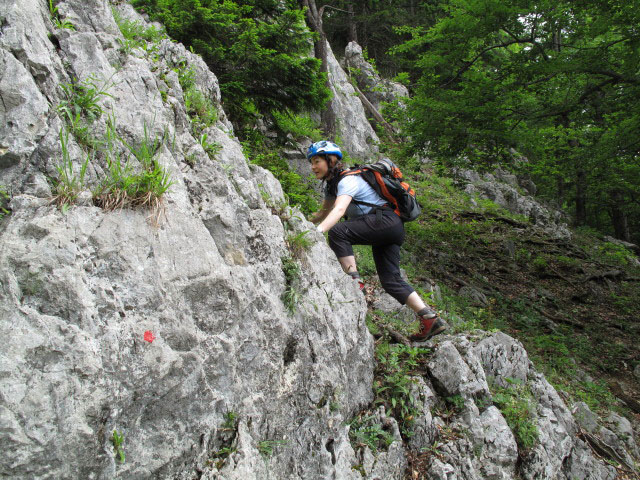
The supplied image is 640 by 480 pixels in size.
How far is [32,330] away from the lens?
6.96 ft

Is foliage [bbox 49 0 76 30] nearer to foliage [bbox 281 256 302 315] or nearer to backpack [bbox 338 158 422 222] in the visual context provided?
foliage [bbox 281 256 302 315]

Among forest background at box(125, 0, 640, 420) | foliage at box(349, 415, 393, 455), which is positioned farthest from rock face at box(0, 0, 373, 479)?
forest background at box(125, 0, 640, 420)

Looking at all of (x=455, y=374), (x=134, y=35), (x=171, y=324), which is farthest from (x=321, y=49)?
(x=171, y=324)

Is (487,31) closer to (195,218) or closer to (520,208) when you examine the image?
→ (195,218)

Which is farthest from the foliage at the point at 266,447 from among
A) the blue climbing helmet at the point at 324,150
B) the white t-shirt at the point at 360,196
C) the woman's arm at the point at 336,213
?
the blue climbing helmet at the point at 324,150

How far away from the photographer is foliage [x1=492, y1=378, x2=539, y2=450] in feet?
14.3

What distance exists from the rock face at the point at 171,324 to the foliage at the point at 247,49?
2883 mm

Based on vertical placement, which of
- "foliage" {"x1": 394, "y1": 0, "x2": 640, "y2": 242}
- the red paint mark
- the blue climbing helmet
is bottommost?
the red paint mark

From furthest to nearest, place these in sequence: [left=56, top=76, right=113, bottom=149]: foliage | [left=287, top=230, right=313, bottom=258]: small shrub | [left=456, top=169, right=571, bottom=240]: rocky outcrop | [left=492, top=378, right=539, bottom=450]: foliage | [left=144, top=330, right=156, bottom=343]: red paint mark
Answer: [left=456, top=169, right=571, bottom=240]: rocky outcrop, [left=492, top=378, right=539, bottom=450]: foliage, [left=287, top=230, right=313, bottom=258]: small shrub, [left=56, top=76, right=113, bottom=149]: foliage, [left=144, top=330, right=156, bottom=343]: red paint mark

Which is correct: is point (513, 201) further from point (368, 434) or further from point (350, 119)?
point (368, 434)

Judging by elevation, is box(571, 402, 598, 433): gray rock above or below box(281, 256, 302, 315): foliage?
below

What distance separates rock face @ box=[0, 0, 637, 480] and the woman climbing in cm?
28

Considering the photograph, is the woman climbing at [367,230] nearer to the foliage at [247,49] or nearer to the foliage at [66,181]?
the foliage at [66,181]

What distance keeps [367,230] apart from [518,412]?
2759 mm
